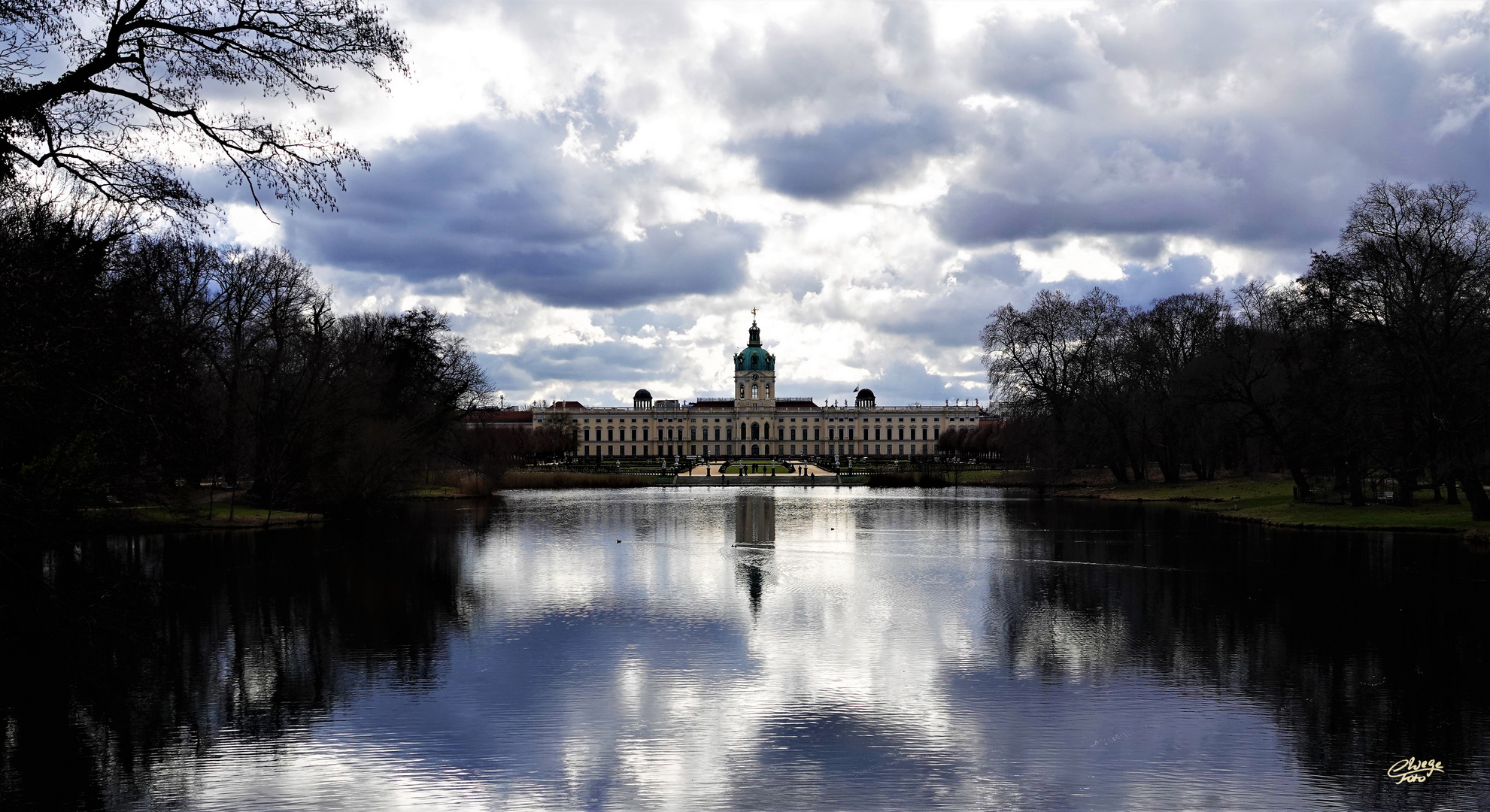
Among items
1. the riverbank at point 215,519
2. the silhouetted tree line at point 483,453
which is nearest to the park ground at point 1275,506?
the silhouetted tree line at point 483,453

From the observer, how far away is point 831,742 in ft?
32.0

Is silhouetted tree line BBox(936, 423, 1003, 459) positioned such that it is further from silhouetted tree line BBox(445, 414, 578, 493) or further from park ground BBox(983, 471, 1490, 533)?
silhouetted tree line BBox(445, 414, 578, 493)

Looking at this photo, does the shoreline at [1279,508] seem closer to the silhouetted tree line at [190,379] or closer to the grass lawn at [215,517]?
the silhouetted tree line at [190,379]

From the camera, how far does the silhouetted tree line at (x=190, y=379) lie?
7352mm

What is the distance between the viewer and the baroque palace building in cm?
14250

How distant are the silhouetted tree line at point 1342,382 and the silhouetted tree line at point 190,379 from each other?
25.6 m

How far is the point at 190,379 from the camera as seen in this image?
27.6 ft

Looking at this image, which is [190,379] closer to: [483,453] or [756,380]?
[483,453]

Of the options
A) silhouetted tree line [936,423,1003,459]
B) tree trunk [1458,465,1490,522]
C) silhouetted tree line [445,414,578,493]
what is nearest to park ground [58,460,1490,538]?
tree trunk [1458,465,1490,522]

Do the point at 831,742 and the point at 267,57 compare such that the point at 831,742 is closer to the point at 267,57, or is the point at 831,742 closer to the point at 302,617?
the point at 267,57

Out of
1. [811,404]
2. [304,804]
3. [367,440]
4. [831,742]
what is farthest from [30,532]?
[811,404]

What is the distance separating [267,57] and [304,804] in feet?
17.1

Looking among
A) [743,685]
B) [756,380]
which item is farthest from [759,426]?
[743,685]
